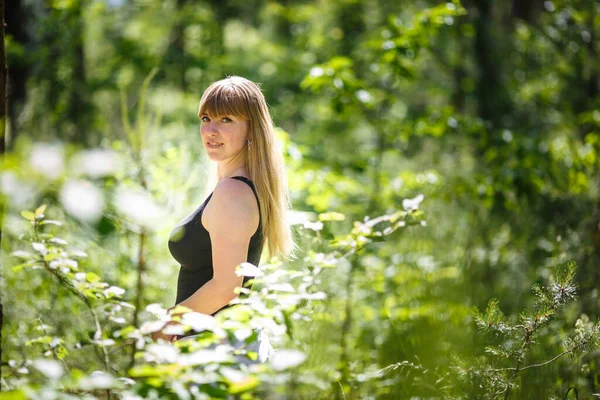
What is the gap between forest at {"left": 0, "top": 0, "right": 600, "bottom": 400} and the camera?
1411 mm

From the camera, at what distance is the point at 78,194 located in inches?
35.0

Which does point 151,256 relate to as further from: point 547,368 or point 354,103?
point 547,368

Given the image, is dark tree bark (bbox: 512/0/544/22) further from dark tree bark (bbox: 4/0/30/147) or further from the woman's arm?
the woman's arm

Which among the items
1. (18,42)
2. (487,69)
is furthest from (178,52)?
(487,69)

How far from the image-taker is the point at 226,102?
80.7 inches

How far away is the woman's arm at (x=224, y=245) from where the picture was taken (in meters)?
1.82

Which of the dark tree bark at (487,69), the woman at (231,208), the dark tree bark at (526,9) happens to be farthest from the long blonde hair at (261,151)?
the dark tree bark at (526,9)

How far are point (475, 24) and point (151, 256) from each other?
5196 millimetres

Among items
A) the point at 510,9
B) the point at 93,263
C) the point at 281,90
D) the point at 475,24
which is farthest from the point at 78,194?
the point at 281,90

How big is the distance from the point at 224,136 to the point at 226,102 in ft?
0.41

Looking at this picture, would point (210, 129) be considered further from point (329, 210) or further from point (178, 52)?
point (178, 52)

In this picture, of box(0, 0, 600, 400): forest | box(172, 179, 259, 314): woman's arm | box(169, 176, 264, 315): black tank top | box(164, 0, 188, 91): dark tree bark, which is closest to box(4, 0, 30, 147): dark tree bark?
box(0, 0, 600, 400): forest

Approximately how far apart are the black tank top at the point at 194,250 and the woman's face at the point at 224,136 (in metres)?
0.13

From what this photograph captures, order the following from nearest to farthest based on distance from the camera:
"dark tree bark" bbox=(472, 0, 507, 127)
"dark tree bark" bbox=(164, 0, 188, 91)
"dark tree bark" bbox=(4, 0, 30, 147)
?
1. "dark tree bark" bbox=(4, 0, 30, 147)
2. "dark tree bark" bbox=(472, 0, 507, 127)
3. "dark tree bark" bbox=(164, 0, 188, 91)
